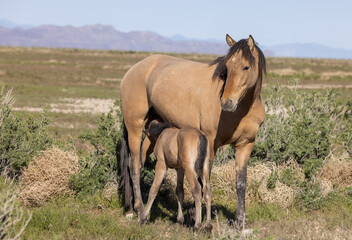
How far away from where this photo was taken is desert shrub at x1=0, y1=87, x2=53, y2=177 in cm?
827

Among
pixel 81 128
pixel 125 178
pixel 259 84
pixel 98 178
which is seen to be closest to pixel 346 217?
pixel 259 84

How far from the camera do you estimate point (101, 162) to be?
27.3 ft

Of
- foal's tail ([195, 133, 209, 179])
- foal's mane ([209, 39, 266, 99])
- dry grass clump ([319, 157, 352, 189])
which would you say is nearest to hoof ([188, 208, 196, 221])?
foal's tail ([195, 133, 209, 179])

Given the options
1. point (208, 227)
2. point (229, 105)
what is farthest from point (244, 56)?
point (208, 227)

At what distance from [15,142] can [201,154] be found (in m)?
4.36

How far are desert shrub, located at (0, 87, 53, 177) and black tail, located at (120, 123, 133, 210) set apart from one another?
5.57 ft

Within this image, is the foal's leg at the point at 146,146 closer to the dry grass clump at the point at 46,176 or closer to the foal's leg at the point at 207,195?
the dry grass clump at the point at 46,176

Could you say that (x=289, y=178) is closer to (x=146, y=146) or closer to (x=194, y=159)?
(x=146, y=146)

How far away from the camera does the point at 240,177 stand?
6445 millimetres

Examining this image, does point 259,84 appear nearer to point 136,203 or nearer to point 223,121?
point 223,121

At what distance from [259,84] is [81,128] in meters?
12.0

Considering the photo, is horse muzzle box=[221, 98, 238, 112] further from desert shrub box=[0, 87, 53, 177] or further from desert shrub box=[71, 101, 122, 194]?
desert shrub box=[0, 87, 53, 177]

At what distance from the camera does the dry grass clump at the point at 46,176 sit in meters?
7.48

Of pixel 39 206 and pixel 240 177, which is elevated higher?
pixel 240 177
